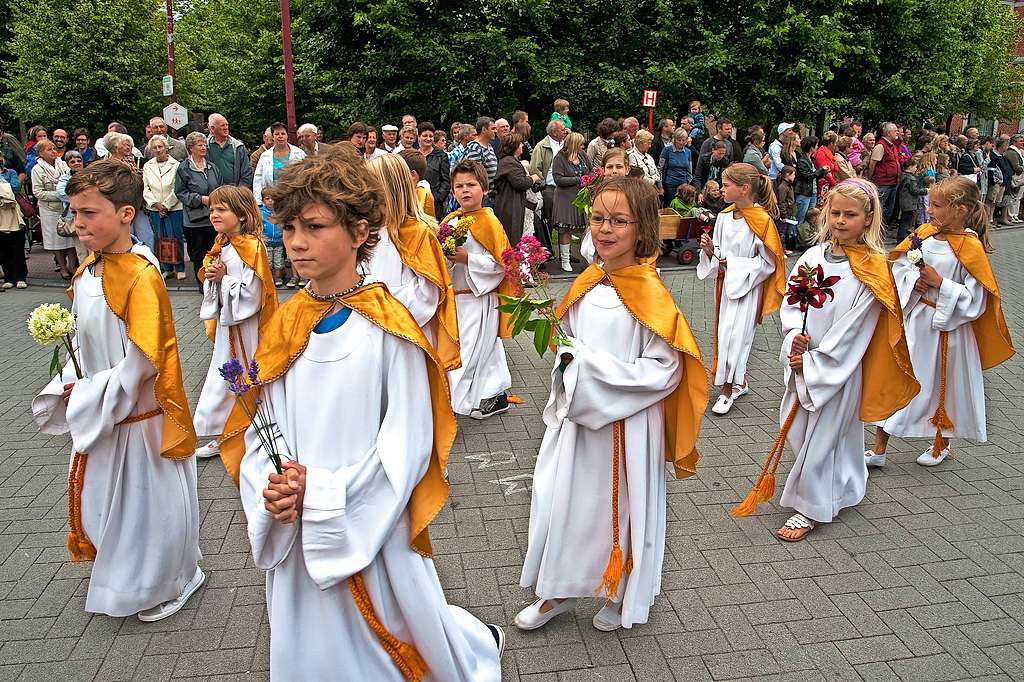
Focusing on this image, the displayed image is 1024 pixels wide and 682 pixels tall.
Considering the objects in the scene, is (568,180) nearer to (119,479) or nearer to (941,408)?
(941,408)

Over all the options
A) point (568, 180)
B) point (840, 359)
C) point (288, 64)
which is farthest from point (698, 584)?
point (288, 64)

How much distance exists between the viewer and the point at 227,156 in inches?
489

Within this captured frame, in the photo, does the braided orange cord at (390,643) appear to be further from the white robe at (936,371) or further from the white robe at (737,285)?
the white robe at (737,285)

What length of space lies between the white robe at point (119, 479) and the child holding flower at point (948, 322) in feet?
15.9

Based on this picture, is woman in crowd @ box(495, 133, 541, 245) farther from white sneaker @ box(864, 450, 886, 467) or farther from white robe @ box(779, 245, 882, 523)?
white robe @ box(779, 245, 882, 523)

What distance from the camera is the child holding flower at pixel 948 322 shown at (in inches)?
244

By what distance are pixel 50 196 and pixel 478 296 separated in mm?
8585

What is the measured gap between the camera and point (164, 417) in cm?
416

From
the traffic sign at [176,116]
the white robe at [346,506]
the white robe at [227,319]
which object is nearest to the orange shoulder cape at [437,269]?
the white robe at [227,319]

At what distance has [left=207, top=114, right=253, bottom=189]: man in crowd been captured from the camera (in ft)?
40.3

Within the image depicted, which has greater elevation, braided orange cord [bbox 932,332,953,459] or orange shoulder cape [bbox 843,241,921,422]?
orange shoulder cape [bbox 843,241,921,422]

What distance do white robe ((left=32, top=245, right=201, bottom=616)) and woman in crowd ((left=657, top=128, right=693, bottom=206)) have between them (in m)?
12.3

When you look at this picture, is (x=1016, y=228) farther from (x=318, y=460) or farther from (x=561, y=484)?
(x=318, y=460)

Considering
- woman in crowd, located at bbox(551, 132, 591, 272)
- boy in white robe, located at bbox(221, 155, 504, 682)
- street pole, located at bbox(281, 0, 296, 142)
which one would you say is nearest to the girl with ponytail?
boy in white robe, located at bbox(221, 155, 504, 682)
